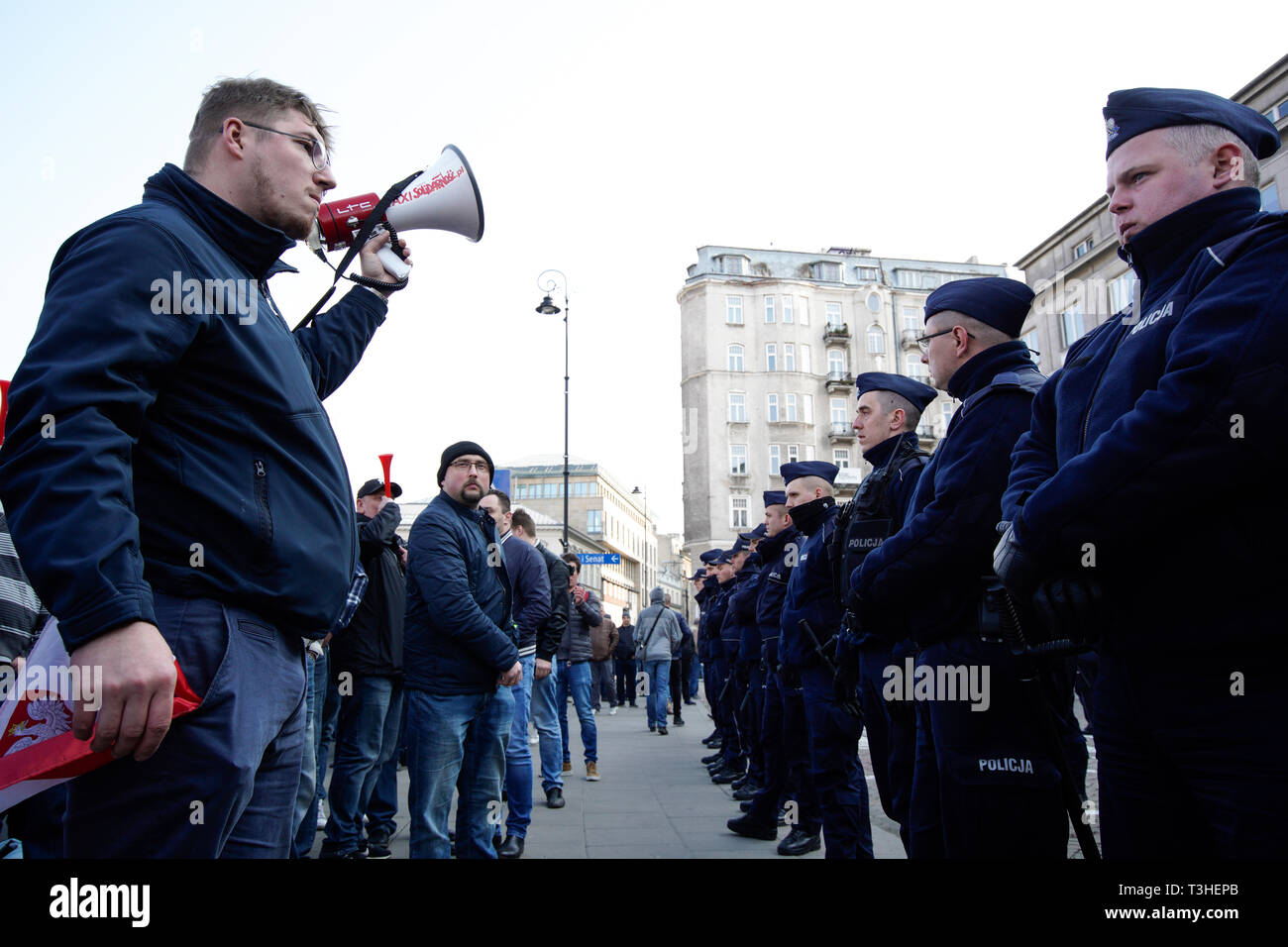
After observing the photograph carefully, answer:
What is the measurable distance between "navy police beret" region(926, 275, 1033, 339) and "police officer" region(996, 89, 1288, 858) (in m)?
1.46

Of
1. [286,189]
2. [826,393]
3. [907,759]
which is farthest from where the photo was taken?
[826,393]

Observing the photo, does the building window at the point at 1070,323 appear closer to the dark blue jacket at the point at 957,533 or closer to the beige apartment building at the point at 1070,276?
the beige apartment building at the point at 1070,276

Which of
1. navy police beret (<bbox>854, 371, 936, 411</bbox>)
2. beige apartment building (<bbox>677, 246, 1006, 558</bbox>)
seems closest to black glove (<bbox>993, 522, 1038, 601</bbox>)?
navy police beret (<bbox>854, 371, 936, 411</bbox>)

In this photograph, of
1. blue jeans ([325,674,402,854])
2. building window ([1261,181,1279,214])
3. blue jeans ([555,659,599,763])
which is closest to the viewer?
blue jeans ([325,674,402,854])

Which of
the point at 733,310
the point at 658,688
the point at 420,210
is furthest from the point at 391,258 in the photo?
the point at 733,310

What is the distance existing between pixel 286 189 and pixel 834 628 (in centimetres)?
434

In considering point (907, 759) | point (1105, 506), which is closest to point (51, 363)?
point (1105, 506)

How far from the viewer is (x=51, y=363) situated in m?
1.64

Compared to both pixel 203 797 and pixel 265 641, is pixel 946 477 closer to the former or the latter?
pixel 265 641

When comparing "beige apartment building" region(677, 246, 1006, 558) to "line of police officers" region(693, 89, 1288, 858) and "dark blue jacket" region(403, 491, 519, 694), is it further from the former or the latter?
"line of police officers" region(693, 89, 1288, 858)

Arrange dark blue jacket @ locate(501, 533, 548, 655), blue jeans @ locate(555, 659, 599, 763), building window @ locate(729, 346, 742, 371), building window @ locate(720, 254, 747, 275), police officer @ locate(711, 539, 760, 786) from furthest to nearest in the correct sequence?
building window @ locate(720, 254, 747, 275)
building window @ locate(729, 346, 742, 371)
blue jeans @ locate(555, 659, 599, 763)
police officer @ locate(711, 539, 760, 786)
dark blue jacket @ locate(501, 533, 548, 655)

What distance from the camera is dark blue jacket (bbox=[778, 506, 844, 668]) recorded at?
5617 mm

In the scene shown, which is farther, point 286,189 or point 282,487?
point 286,189

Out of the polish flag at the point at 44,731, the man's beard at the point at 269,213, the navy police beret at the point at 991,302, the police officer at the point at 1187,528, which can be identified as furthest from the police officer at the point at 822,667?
the polish flag at the point at 44,731
